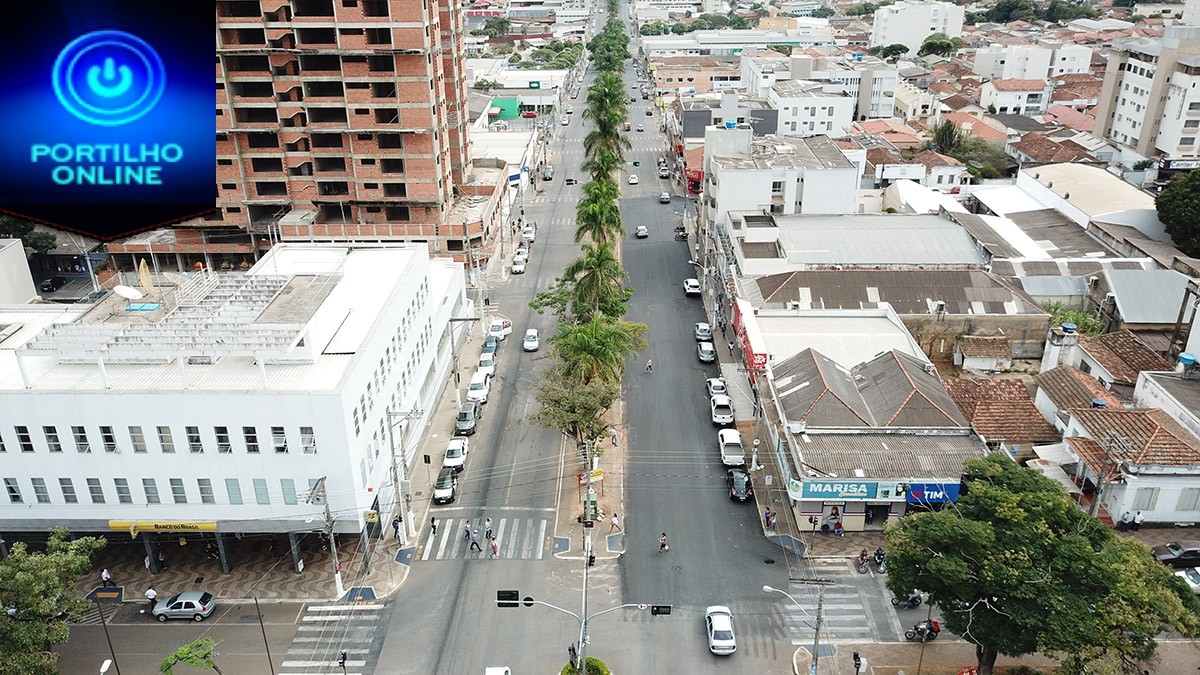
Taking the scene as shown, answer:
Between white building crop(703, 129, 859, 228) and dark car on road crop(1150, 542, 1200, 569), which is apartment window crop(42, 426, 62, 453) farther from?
white building crop(703, 129, 859, 228)

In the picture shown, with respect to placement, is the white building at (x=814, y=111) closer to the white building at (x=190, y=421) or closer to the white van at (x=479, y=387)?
the white van at (x=479, y=387)

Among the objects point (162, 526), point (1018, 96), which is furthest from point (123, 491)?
point (1018, 96)

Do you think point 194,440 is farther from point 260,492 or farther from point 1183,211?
point 1183,211

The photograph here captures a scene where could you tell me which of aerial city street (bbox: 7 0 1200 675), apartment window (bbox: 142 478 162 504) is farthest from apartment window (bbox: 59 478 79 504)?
apartment window (bbox: 142 478 162 504)

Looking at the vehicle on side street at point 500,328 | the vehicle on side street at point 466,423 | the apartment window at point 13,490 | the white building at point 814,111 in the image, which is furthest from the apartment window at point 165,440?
the white building at point 814,111

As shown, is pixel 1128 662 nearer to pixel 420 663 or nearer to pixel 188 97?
pixel 420 663

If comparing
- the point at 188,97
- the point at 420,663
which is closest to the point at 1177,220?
the point at 420,663

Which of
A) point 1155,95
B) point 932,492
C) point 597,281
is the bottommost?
point 932,492
